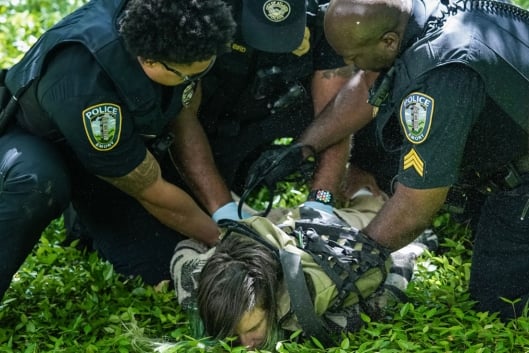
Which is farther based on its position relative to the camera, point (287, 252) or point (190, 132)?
point (190, 132)

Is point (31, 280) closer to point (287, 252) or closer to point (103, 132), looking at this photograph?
point (103, 132)

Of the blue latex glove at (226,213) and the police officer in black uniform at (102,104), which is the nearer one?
the police officer in black uniform at (102,104)

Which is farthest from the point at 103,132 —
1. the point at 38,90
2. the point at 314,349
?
the point at 314,349

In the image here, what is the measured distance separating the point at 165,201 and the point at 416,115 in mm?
1249

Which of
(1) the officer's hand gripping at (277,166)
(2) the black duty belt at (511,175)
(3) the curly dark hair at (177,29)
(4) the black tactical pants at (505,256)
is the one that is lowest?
(4) the black tactical pants at (505,256)

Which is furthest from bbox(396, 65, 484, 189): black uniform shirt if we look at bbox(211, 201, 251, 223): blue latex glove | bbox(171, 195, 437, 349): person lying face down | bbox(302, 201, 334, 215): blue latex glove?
bbox(211, 201, 251, 223): blue latex glove

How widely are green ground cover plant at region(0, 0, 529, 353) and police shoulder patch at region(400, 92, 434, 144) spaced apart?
78cm

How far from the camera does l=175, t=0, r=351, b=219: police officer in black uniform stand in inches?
182

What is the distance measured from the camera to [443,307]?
4316 millimetres

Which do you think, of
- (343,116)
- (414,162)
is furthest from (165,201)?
(414,162)

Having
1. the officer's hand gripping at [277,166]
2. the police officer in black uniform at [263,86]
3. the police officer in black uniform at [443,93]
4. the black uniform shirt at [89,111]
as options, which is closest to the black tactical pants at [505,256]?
the police officer in black uniform at [443,93]

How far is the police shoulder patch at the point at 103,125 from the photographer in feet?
13.2

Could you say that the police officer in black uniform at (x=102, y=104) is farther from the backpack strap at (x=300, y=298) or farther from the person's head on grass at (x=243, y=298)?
the backpack strap at (x=300, y=298)

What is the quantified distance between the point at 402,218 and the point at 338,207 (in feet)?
3.79
